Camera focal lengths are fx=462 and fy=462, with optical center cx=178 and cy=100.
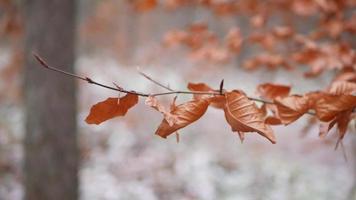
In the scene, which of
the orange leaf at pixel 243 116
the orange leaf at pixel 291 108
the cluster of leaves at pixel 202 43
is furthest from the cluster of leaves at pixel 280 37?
the orange leaf at pixel 243 116

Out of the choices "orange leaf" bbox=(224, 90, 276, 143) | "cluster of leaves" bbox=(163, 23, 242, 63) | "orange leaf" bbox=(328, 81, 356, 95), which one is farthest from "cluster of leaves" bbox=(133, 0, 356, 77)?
"orange leaf" bbox=(224, 90, 276, 143)

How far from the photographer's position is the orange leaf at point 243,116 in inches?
39.0

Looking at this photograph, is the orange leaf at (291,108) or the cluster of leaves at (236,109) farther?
the orange leaf at (291,108)

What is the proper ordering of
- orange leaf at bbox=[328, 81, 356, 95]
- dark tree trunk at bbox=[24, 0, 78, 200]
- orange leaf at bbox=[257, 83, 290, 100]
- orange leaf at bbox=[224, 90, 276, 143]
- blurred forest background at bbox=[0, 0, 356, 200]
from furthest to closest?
dark tree trunk at bbox=[24, 0, 78, 200]
blurred forest background at bbox=[0, 0, 356, 200]
orange leaf at bbox=[257, 83, 290, 100]
orange leaf at bbox=[328, 81, 356, 95]
orange leaf at bbox=[224, 90, 276, 143]

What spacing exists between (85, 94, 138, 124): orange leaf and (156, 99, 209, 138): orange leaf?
9cm

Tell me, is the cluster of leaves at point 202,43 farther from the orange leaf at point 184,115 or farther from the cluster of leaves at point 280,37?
the orange leaf at point 184,115

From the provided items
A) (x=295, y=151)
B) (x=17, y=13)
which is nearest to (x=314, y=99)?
(x=17, y=13)

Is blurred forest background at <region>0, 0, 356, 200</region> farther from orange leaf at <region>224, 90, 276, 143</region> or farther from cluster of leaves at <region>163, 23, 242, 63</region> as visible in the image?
orange leaf at <region>224, 90, 276, 143</region>

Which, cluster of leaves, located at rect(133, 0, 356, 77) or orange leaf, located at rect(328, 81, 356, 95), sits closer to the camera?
orange leaf, located at rect(328, 81, 356, 95)

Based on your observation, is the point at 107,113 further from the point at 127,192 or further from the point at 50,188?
the point at 127,192

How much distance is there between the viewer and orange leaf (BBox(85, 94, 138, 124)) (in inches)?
41.0

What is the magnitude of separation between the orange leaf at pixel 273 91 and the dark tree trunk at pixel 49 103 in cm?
235

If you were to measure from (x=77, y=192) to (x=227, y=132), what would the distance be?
6789 mm

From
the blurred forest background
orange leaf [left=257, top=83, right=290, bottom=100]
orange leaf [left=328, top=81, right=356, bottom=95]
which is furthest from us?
the blurred forest background
